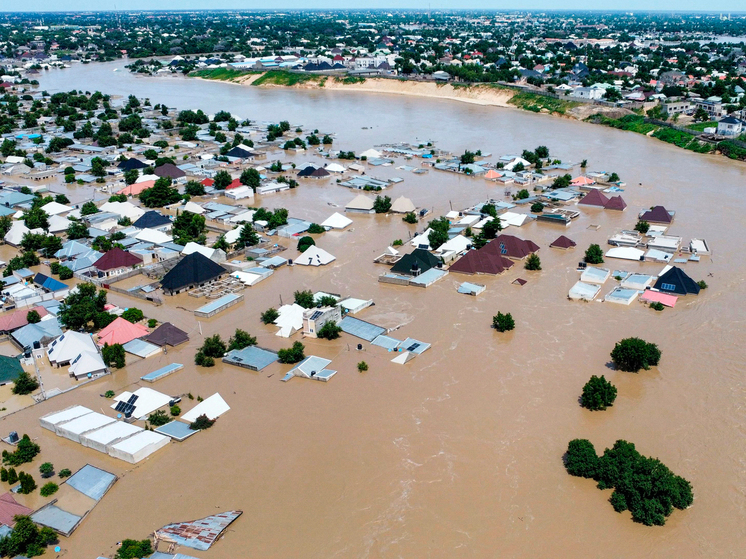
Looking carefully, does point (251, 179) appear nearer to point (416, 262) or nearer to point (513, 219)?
point (513, 219)

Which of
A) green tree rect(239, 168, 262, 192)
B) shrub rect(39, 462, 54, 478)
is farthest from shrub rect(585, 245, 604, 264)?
shrub rect(39, 462, 54, 478)

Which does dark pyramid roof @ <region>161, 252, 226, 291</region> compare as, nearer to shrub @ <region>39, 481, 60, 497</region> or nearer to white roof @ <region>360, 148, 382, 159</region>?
shrub @ <region>39, 481, 60, 497</region>

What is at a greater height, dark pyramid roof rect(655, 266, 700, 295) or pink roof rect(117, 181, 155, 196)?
dark pyramid roof rect(655, 266, 700, 295)

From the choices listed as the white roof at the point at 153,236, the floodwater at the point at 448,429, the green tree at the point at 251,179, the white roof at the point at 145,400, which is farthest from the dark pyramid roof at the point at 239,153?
the white roof at the point at 145,400

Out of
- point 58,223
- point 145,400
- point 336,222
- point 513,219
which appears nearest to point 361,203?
point 336,222

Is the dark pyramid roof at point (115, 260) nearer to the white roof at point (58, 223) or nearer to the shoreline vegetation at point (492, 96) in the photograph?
the white roof at point (58, 223)

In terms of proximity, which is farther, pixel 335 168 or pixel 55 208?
pixel 335 168
